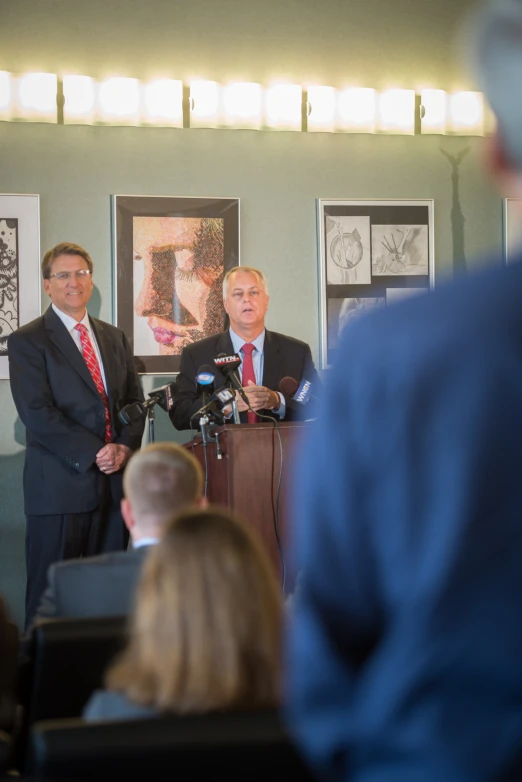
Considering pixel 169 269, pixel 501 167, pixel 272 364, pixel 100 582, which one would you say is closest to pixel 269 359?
pixel 272 364

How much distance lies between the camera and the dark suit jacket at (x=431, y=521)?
558mm

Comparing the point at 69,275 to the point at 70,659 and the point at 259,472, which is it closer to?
the point at 259,472

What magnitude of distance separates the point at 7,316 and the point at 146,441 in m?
1.13

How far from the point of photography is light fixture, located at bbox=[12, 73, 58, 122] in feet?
19.4

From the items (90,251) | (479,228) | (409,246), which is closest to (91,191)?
(90,251)

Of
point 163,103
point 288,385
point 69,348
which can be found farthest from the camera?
point 163,103

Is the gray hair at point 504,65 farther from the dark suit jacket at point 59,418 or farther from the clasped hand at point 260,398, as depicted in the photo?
the dark suit jacket at point 59,418

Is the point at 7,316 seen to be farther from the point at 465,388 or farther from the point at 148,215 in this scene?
the point at 465,388

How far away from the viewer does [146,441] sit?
6133 mm

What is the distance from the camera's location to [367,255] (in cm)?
637

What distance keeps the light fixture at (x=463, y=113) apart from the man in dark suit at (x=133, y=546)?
4.46 meters

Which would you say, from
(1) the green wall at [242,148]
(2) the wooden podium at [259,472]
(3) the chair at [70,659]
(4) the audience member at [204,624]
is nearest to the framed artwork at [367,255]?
(1) the green wall at [242,148]

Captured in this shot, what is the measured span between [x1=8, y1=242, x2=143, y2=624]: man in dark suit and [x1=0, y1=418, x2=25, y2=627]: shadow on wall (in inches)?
31.6

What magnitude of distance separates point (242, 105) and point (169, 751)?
5517mm
